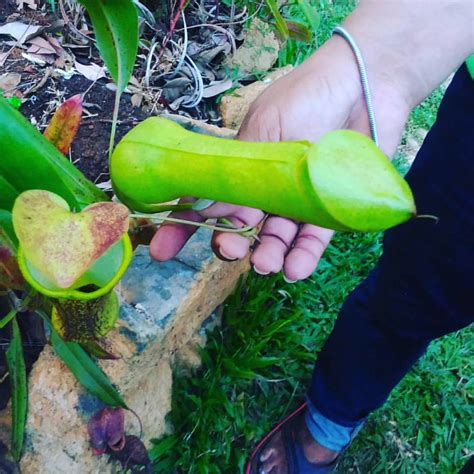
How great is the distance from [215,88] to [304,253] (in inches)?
28.1

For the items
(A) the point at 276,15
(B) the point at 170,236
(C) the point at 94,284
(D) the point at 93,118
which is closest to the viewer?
(C) the point at 94,284

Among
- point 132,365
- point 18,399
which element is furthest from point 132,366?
point 18,399

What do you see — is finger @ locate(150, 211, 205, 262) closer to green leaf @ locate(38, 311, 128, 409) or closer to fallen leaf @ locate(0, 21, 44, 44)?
green leaf @ locate(38, 311, 128, 409)

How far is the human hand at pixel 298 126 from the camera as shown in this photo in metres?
0.81

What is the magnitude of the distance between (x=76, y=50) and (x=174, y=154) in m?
0.87

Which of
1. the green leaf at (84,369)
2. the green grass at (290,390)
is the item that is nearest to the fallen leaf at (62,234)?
the green leaf at (84,369)

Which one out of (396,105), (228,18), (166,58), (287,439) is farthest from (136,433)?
(228,18)

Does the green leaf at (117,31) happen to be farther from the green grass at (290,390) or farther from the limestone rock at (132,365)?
the green grass at (290,390)

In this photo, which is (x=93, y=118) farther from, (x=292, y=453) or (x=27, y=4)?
(x=292, y=453)

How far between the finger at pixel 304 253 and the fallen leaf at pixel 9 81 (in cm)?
71

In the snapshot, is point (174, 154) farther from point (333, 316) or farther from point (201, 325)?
point (333, 316)

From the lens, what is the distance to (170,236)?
804 mm

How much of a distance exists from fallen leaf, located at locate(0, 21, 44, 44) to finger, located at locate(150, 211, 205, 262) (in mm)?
730

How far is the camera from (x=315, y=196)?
48 cm
